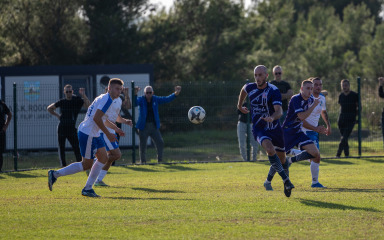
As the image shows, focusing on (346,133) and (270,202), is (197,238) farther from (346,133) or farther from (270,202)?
(346,133)

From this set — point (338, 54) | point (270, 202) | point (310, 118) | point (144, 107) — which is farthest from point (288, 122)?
point (338, 54)

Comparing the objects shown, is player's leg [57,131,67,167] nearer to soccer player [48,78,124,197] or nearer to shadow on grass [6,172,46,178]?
shadow on grass [6,172,46,178]

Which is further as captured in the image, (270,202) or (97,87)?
(97,87)

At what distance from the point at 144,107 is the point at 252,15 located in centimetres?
2627

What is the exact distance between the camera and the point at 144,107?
1777 cm

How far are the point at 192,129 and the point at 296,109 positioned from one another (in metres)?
8.42

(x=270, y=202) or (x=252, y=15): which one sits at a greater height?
(x=252, y=15)

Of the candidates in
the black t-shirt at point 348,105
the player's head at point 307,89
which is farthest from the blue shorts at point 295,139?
the black t-shirt at point 348,105

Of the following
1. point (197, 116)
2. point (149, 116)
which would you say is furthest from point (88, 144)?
point (149, 116)

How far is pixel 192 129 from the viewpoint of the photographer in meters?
19.8

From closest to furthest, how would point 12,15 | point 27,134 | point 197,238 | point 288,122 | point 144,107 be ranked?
1. point 197,238
2. point 288,122
3. point 144,107
4. point 27,134
5. point 12,15

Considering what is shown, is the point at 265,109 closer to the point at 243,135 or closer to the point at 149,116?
the point at 149,116

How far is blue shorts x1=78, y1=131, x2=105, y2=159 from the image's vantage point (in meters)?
11.1

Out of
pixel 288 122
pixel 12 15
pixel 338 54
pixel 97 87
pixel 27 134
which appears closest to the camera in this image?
pixel 288 122
